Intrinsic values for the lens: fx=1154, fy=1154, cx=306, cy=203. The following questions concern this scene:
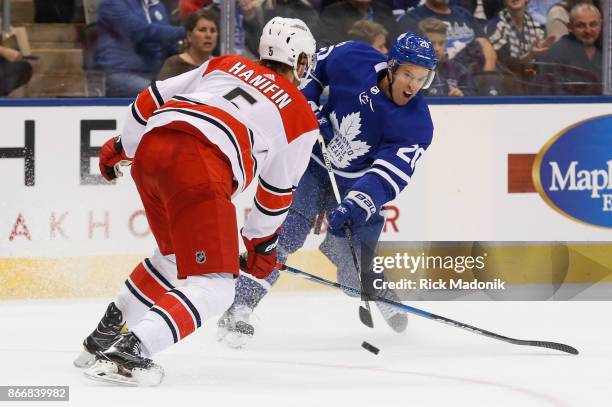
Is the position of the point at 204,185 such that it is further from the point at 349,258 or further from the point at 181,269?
the point at 349,258

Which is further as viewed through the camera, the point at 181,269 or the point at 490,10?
the point at 490,10

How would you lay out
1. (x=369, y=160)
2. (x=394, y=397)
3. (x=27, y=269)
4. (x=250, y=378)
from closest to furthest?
(x=394, y=397), (x=250, y=378), (x=369, y=160), (x=27, y=269)

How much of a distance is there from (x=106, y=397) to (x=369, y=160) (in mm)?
1656

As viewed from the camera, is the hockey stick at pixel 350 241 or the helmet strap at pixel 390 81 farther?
the hockey stick at pixel 350 241

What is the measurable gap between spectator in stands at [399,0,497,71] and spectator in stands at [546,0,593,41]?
0.30m

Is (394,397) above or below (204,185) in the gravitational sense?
below

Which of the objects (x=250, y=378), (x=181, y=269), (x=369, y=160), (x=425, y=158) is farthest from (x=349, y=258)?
(x=181, y=269)

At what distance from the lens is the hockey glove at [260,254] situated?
3541 mm

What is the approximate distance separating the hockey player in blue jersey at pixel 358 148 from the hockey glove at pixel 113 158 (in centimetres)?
71

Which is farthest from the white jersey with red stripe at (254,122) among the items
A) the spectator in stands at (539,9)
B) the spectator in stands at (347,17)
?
the spectator in stands at (539,9)

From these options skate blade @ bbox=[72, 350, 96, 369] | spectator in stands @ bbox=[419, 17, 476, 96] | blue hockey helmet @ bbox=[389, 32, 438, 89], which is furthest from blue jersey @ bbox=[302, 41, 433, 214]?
skate blade @ bbox=[72, 350, 96, 369]

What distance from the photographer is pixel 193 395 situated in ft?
10.4

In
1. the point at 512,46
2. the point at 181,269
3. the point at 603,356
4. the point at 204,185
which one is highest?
the point at 512,46

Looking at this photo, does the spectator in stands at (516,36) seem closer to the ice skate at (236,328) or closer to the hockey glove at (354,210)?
the hockey glove at (354,210)
